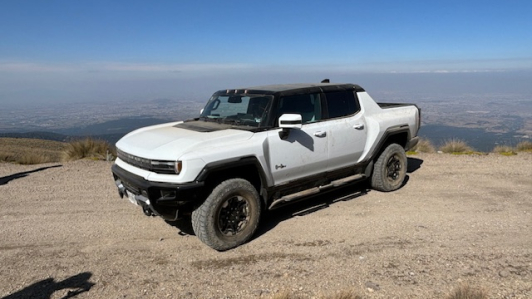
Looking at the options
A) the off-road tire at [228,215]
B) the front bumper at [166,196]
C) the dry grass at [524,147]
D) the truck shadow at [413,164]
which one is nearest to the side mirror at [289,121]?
the off-road tire at [228,215]

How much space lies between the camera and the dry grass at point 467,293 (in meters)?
3.12

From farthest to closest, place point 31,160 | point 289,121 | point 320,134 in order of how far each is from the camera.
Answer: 1. point 31,160
2. point 320,134
3. point 289,121

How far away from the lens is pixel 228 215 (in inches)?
174

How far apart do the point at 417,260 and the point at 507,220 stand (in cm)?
215

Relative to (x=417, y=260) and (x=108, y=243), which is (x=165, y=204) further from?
(x=417, y=260)

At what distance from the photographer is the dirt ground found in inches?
139

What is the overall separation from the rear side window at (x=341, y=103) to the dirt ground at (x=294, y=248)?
4.86 feet

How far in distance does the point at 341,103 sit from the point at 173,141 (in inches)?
109

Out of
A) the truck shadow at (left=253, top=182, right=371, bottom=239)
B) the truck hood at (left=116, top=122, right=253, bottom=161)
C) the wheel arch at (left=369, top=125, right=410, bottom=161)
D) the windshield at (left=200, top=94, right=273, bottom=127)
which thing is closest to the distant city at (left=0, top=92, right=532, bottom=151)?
the windshield at (left=200, top=94, right=273, bottom=127)

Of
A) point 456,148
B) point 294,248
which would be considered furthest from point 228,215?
point 456,148

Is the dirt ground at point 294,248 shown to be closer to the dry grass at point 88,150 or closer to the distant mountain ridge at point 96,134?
the dry grass at point 88,150

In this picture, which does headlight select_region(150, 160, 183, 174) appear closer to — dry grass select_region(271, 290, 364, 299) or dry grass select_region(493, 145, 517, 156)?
dry grass select_region(271, 290, 364, 299)

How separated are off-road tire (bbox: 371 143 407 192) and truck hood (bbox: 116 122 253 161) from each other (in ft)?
9.20

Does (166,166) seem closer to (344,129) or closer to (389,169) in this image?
(344,129)
